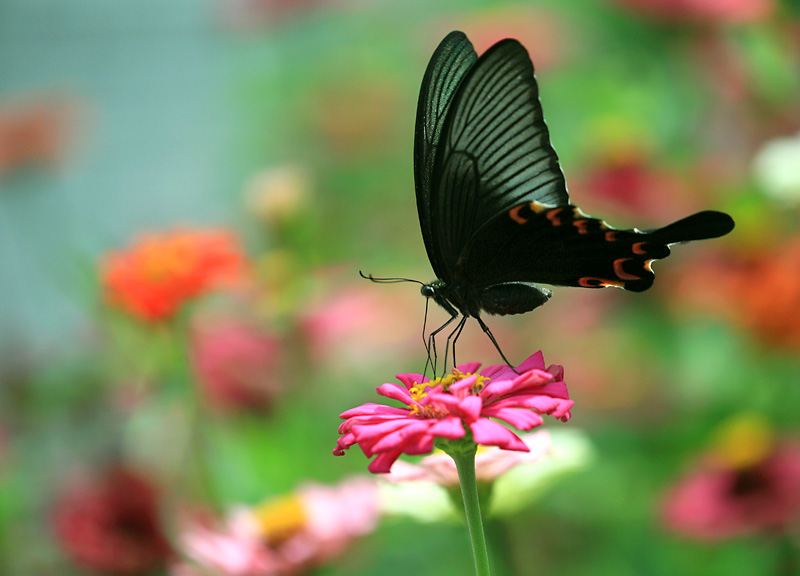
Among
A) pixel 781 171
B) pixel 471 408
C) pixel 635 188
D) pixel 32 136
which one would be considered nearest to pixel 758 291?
pixel 781 171

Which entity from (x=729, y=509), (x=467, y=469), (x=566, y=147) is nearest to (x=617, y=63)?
(x=566, y=147)

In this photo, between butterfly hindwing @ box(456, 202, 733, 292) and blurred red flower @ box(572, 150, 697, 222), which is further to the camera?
blurred red flower @ box(572, 150, 697, 222)

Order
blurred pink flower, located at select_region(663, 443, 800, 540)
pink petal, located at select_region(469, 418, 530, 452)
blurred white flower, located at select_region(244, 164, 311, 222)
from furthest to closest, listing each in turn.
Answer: blurred white flower, located at select_region(244, 164, 311, 222)
blurred pink flower, located at select_region(663, 443, 800, 540)
pink petal, located at select_region(469, 418, 530, 452)

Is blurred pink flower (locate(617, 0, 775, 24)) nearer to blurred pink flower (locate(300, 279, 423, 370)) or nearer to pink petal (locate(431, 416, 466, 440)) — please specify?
blurred pink flower (locate(300, 279, 423, 370))

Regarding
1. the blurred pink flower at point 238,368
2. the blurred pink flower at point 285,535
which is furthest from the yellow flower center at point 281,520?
the blurred pink flower at point 238,368

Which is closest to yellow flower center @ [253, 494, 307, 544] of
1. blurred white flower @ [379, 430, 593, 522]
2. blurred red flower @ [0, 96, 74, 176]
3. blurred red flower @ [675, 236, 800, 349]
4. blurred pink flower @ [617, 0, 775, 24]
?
blurred white flower @ [379, 430, 593, 522]

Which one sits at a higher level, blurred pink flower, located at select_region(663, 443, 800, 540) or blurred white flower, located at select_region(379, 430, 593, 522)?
blurred pink flower, located at select_region(663, 443, 800, 540)

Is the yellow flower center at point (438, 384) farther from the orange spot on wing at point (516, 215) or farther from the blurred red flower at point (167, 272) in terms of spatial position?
the blurred red flower at point (167, 272)
